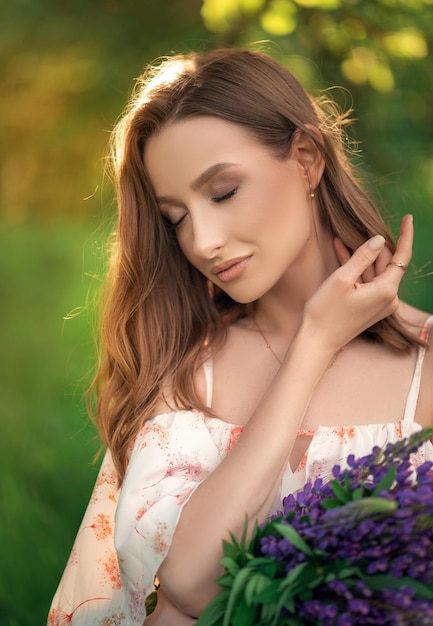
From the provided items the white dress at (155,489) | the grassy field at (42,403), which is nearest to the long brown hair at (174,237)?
the white dress at (155,489)

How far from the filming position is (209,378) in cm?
246

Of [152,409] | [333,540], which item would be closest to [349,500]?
[333,540]

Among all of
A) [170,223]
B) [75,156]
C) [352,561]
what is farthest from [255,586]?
[75,156]

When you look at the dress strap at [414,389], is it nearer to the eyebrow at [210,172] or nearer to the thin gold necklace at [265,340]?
the thin gold necklace at [265,340]

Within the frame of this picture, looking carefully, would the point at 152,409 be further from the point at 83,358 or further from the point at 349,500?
the point at 83,358

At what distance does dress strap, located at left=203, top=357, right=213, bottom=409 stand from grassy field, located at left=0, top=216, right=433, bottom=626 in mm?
1106

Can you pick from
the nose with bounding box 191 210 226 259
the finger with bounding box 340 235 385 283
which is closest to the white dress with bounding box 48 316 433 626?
the finger with bounding box 340 235 385 283

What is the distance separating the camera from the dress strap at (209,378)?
242 centimetres

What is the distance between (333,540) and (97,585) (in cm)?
119

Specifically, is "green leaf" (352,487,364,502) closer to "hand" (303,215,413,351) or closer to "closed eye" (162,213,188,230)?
"hand" (303,215,413,351)

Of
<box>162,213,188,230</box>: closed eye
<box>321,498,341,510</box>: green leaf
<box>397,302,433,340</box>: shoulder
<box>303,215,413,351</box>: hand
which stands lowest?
<box>397,302,433,340</box>: shoulder

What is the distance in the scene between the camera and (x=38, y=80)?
4.12 metres

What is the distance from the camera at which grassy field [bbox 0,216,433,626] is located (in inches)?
141

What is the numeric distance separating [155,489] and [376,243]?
886 mm
